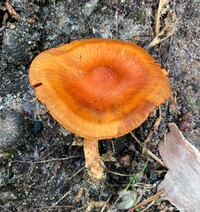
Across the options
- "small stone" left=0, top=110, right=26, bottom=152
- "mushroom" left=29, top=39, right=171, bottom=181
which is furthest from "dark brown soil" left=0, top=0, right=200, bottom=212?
"mushroom" left=29, top=39, right=171, bottom=181

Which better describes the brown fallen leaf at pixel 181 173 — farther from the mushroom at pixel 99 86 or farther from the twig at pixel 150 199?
the mushroom at pixel 99 86

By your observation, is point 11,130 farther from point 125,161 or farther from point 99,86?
point 125,161

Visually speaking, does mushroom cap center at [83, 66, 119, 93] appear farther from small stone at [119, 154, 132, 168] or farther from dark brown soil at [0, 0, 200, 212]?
small stone at [119, 154, 132, 168]

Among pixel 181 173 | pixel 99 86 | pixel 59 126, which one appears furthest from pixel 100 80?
pixel 181 173

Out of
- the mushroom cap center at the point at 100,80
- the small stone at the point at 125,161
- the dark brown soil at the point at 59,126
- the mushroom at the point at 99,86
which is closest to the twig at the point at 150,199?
the dark brown soil at the point at 59,126

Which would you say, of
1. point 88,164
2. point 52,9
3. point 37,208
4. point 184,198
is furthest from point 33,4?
point 184,198

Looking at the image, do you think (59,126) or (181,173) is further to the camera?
(59,126)

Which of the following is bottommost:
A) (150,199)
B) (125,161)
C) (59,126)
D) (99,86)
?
(150,199)
